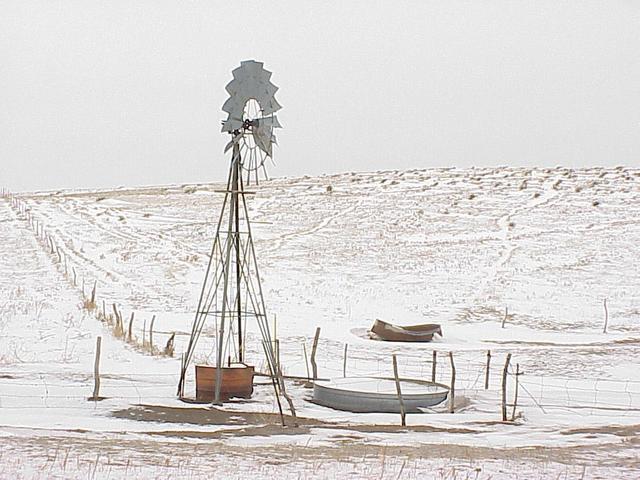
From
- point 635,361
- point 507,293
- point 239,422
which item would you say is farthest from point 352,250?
point 239,422

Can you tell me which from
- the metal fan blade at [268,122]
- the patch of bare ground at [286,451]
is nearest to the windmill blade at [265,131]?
the metal fan blade at [268,122]

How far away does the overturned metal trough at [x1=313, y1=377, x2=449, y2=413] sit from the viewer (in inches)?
582

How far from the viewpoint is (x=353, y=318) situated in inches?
1088

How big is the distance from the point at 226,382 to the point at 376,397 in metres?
2.28

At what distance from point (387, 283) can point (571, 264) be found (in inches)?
297

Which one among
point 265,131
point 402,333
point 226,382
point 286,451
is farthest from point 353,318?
point 286,451

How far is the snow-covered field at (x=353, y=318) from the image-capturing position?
37.9 feet

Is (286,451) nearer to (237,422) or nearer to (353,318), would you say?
(237,422)

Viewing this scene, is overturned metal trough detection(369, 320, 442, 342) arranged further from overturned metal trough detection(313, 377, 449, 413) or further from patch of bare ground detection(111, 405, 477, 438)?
patch of bare ground detection(111, 405, 477, 438)

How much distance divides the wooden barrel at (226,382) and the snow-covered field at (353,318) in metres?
0.34

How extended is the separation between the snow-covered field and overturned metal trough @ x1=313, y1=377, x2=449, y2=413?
1.02 ft

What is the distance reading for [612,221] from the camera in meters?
45.5

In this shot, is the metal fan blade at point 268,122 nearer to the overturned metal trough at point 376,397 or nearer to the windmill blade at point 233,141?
the windmill blade at point 233,141

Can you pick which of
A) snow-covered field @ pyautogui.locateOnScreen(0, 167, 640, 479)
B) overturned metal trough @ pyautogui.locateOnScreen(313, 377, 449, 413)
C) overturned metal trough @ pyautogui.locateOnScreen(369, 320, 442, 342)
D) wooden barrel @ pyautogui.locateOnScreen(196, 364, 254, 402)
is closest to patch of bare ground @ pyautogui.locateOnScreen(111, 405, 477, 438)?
snow-covered field @ pyautogui.locateOnScreen(0, 167, 640, 479)
